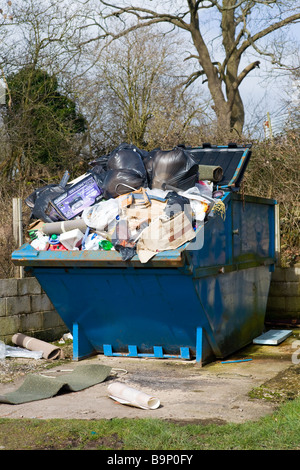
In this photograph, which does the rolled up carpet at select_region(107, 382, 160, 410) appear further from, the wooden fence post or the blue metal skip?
the wooden fence post

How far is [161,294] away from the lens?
17.2 ft

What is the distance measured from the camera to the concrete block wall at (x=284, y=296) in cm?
800

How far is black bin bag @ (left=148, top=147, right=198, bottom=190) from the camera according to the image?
5.39 m

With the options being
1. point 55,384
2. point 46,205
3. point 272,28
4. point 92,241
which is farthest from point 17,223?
point 272,28

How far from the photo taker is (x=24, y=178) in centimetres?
1112

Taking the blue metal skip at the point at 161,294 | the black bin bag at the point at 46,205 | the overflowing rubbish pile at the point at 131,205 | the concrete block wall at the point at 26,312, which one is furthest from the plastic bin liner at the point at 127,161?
the concrete block wall at the point at 26,312

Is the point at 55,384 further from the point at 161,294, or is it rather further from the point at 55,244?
the point at 55,244

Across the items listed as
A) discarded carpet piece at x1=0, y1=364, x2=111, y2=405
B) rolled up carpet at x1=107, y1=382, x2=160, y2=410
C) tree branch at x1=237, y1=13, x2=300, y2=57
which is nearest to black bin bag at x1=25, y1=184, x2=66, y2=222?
discarded carpet piece at x1=0, y1=364, x2=111, y2=405

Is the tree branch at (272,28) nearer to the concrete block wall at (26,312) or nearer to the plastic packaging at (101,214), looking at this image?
the concrete block wall at (26,312)

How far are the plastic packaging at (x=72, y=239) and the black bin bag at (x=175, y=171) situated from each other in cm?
80

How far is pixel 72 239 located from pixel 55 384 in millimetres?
1351

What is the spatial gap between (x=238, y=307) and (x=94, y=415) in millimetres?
2509

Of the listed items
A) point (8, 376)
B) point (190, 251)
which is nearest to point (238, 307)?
point (190, 251)

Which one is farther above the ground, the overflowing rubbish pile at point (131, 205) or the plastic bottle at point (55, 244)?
the overflowing rubbish pile at point (131, 205)
